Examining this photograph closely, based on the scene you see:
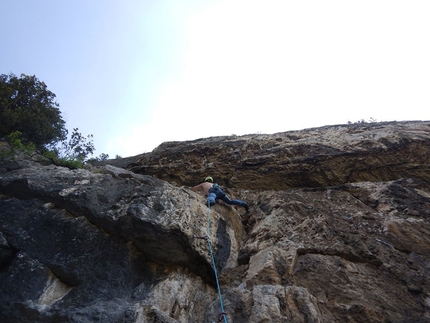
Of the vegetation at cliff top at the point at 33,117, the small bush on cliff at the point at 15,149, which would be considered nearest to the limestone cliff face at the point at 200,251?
the small bush on cliff at the point at 15,149

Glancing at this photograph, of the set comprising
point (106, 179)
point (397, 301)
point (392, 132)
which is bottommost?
point (397, 301)

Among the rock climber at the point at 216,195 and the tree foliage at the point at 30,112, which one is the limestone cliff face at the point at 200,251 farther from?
the tree foliage at the point at 30,112

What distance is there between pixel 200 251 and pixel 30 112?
10202 mm

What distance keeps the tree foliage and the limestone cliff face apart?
477 cm

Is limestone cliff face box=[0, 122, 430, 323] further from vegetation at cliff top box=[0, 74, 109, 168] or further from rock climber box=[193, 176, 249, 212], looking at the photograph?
vegetation at cliff top box=[0, 74, 109, 168]

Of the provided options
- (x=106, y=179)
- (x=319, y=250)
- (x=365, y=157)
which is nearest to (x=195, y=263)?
(x=319, y=250)

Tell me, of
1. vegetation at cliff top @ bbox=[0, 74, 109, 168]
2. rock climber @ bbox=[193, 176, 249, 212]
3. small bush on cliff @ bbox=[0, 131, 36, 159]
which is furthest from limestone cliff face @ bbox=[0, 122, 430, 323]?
vegetation at cliff top @ bbox=[0, 74, 109, 168]

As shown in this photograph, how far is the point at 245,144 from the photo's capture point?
11.8 m

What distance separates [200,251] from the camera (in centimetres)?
643

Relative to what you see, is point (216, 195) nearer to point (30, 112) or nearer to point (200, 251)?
point (200, 251)

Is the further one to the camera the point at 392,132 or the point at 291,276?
the point at 392,132

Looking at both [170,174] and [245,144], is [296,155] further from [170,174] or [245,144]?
[170,174]

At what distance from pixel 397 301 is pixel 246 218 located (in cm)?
374

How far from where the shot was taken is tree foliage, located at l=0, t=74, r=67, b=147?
1252 cm
